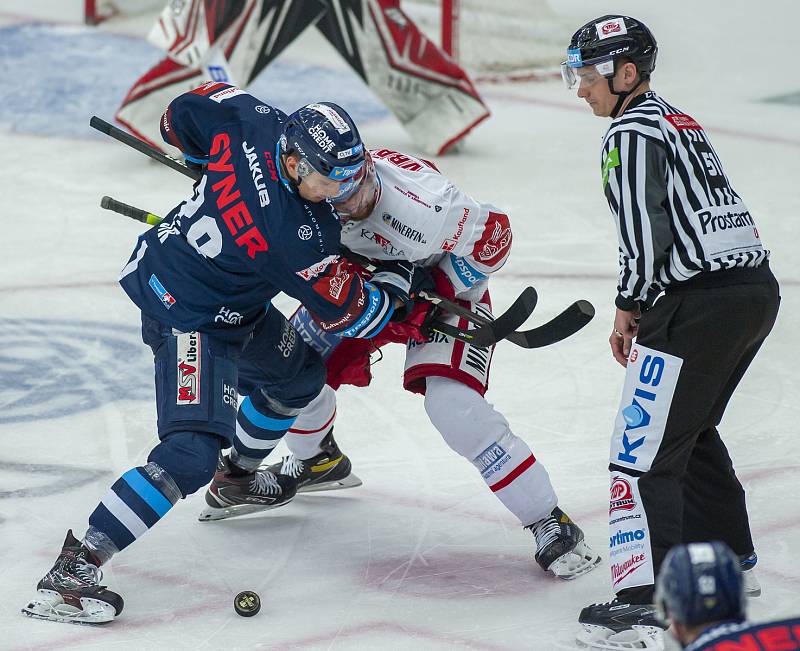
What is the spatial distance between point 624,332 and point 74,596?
133cm

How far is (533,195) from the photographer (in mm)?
6512

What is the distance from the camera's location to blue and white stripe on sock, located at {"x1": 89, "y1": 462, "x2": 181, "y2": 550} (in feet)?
9.62

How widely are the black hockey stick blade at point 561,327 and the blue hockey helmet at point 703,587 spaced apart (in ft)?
4.78


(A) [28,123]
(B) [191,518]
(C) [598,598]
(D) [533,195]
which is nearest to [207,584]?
(B) [191,518]

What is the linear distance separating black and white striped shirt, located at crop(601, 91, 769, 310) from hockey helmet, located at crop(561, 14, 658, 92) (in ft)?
0.38

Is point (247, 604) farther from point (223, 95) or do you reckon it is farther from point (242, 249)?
point (223, 95)

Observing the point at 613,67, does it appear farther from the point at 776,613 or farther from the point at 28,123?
the point at 28,123

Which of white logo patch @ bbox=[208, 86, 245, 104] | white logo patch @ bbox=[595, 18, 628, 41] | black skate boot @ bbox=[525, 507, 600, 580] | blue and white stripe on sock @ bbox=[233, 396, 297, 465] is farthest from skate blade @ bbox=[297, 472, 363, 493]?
white logo patch @ bbox=[595, 18, 628, 41]

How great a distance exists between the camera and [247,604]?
2992 mm

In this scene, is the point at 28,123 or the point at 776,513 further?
the point at 28,123

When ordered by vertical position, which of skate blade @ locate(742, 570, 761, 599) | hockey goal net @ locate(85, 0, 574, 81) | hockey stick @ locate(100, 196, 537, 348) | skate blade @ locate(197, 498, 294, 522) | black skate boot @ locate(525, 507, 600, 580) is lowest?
hockey goal net @ locate(85, 0, 574, 81)

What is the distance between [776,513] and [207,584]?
1487 mm

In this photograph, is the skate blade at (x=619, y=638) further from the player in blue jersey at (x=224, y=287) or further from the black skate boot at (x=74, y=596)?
the black skate boot at (x=74, y=596)

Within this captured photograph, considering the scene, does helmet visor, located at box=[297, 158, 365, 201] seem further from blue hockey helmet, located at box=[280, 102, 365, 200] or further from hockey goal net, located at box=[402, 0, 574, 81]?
hockey goal net, located at box=[402, 0, 574, 81]
